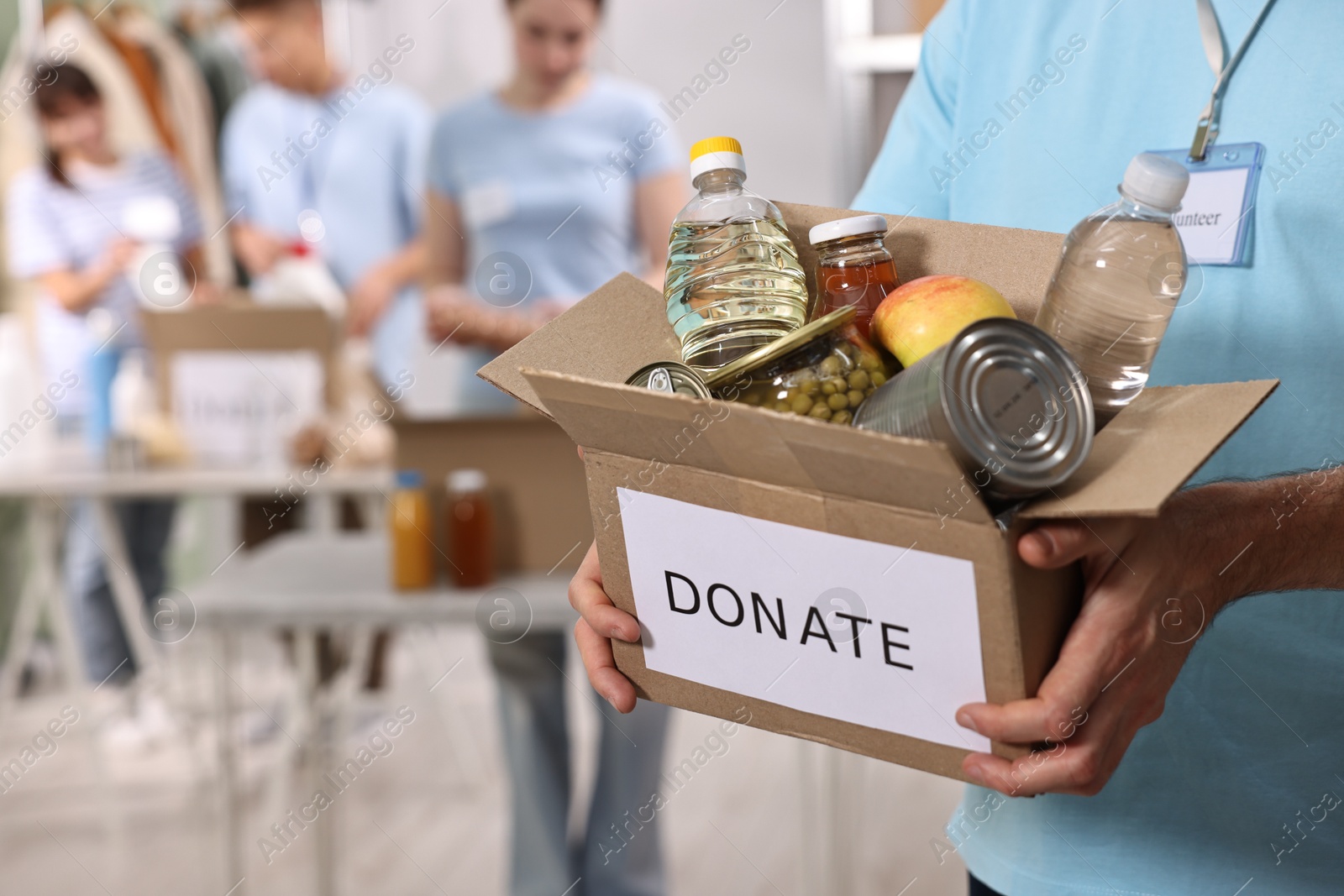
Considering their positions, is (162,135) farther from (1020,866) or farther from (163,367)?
(1020,866)

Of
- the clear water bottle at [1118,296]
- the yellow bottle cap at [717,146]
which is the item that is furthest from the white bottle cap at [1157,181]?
the yellow bottle cap at [717,146]

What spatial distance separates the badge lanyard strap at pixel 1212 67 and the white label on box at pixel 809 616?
1.40 feet

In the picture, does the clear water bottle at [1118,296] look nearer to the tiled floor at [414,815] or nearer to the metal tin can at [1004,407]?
the metal tin can at [1004,407]

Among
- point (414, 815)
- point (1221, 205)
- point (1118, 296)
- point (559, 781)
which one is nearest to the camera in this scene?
point (1118, 296)

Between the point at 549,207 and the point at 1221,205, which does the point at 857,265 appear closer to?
the point at 1221,205

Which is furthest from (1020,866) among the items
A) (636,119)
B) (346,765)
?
(346,765)

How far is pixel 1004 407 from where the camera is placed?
1.70ft

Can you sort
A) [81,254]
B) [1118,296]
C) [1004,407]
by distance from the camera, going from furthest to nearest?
[81,254], [1118,296], [1004,407]

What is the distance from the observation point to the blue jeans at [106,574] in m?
3.22

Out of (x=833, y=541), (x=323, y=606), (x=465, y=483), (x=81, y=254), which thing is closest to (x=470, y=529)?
(x=465, y=483)

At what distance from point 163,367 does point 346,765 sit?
116cm

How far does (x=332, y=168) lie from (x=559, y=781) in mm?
2423

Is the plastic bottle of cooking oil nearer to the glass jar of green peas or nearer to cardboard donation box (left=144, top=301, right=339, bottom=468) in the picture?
the glass jar of green peas

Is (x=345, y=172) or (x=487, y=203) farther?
(x=345, y=172)
